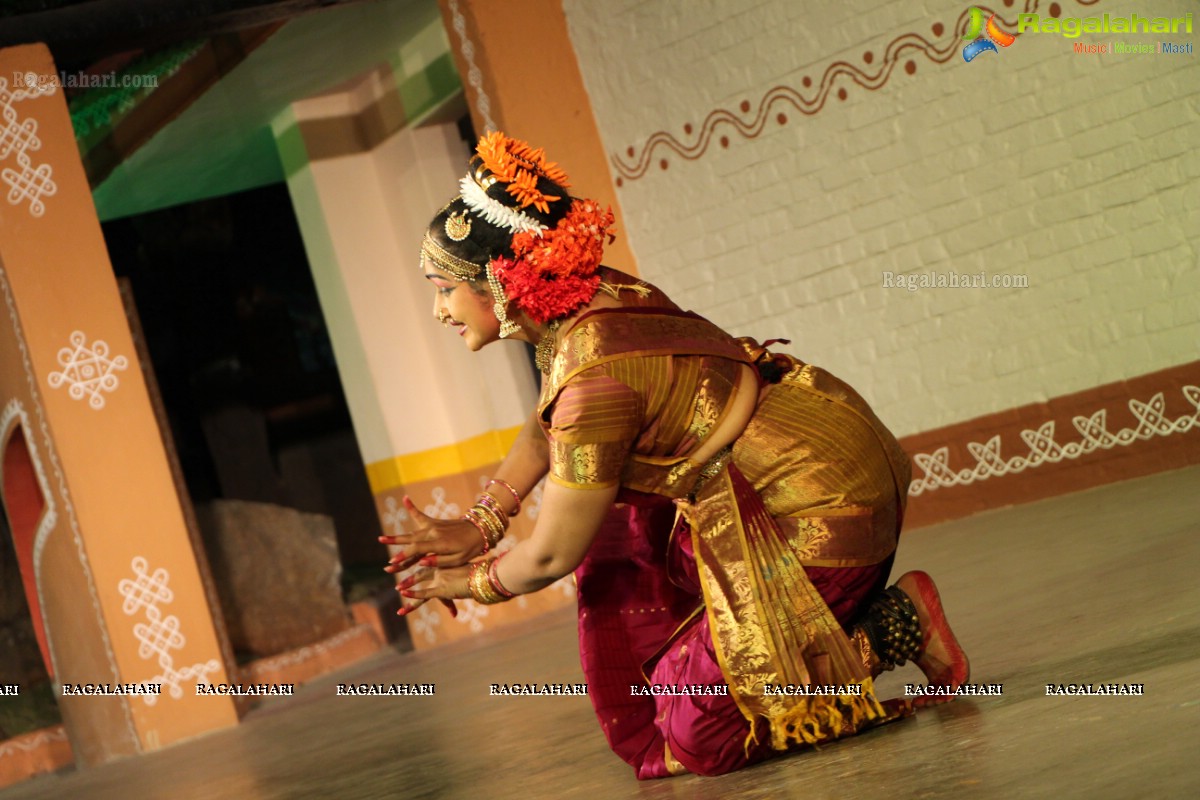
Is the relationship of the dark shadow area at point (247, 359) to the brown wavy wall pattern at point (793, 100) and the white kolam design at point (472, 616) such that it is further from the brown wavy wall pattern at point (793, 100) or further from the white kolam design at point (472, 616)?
the brown wavy wall pattern at point (793, 100)

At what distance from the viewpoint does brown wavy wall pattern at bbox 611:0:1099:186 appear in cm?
520

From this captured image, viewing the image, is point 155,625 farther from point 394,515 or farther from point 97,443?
point 394,515

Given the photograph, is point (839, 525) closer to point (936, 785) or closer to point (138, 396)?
point (936, 785)

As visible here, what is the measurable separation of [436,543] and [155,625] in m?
3.38

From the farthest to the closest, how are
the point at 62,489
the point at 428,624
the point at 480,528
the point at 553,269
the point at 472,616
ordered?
the point at 428,624 → the point at 472,616 → the point at 62,489 → the point at 480,528 → the point at 553,269

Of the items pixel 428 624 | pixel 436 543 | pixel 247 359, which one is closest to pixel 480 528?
pixel 436 543

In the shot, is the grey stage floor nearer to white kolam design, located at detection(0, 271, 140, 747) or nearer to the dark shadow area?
white kolam design, located at detection(0, 271, 140, 747)

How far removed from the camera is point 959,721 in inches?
89.4

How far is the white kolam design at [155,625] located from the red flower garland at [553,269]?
11.8 feet

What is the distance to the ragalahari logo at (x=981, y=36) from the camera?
201 inches

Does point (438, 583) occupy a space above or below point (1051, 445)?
above

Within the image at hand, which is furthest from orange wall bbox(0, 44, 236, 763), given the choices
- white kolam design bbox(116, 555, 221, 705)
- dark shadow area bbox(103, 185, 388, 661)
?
dark shadow area bbox(103, 185, 388, 661)

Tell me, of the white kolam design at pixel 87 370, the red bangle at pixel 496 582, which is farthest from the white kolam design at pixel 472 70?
the red bangle at pixel 496 582

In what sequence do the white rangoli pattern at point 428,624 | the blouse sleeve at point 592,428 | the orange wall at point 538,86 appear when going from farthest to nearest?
the white rangoli pattern at point 428,624 → the orange wall at point 538,86 → the blouse sleeve at point 592,428
